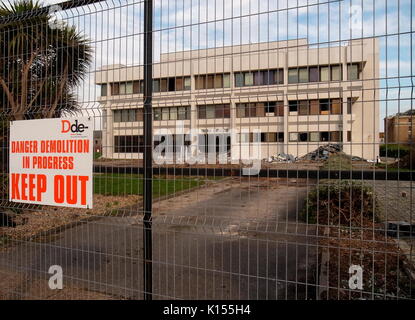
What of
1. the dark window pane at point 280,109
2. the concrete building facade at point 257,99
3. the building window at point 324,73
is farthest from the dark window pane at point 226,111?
the building window at point 324,73

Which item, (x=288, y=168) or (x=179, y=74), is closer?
(x=288, y=168)

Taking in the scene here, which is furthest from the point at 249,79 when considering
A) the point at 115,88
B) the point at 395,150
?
the point at 115,88

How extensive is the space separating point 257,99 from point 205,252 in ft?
4.79

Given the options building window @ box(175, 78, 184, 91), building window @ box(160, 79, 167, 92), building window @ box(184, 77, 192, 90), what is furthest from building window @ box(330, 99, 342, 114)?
building window @ box(160, 79, 167, 92)

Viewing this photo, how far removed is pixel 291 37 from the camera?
252 centimetres

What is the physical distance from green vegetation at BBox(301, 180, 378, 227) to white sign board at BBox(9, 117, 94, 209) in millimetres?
2118

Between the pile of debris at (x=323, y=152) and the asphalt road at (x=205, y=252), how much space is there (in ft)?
1.02

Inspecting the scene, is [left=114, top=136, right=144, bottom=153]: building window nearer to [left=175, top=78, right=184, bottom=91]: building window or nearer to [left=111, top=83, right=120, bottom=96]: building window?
[left=111, top=83, right=120, bottom=96]: building window

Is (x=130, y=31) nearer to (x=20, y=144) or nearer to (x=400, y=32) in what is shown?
(x=20, y=144)

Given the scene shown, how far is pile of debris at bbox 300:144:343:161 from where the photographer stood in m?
2.49

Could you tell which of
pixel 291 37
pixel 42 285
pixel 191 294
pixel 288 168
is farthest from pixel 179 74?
pixel 42 285

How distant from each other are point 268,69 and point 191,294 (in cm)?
268

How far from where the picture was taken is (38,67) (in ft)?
12.6

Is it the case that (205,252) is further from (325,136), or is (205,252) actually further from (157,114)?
(325,136)
